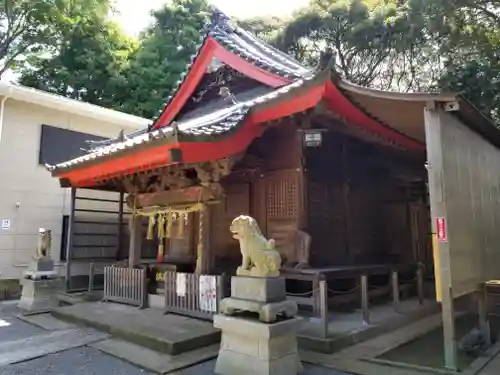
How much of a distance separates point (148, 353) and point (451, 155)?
468 cm

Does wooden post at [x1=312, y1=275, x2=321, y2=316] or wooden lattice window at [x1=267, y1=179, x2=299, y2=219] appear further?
wooden lattice window at [x1=267, y1=179, x2=299, y2=219]

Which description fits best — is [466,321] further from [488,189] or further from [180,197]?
[180,197]

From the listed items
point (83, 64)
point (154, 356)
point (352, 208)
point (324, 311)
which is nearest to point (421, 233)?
point (352, 208)

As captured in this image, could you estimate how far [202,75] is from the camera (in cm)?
980

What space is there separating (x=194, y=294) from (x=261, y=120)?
3188 mm

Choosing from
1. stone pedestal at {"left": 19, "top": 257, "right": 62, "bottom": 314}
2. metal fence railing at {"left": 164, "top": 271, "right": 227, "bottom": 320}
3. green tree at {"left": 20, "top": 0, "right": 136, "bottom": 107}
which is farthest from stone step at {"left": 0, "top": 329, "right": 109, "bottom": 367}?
green tree at {"left": 20, "top": 0, "right": 136, "bottom": 107}

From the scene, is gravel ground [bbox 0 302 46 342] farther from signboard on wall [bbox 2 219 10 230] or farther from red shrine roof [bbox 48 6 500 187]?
red shrine roof [bbox 48 6 500 187]

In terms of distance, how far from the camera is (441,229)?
14.5 feet

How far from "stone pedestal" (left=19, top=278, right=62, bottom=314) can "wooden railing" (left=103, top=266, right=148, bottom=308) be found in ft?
4.12

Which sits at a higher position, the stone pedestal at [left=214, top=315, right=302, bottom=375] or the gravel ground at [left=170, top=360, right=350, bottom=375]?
the stone pedestal at [left=214, top=315, right=302, bottom=375]

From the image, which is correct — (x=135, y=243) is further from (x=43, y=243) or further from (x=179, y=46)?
(x=179, y=46)

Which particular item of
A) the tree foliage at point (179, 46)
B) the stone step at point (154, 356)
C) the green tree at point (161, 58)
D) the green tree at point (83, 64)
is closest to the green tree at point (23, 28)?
the tree foliage at point (179, 46)

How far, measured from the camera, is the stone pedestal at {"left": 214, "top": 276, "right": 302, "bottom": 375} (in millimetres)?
3990

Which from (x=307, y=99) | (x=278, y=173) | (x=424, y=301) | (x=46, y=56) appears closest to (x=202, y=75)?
(x=278, y=173)
